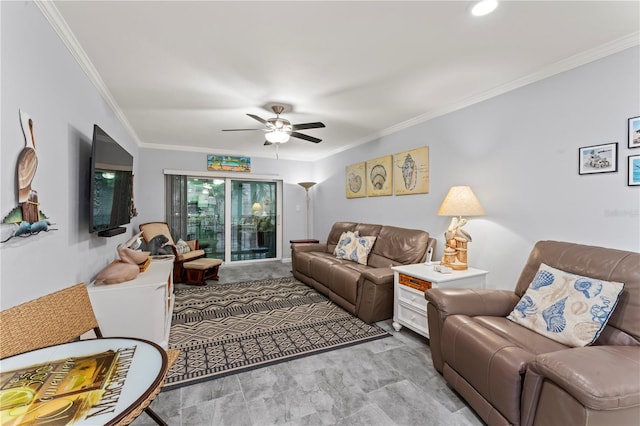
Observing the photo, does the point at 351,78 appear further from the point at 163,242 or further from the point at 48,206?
the point at 163,242

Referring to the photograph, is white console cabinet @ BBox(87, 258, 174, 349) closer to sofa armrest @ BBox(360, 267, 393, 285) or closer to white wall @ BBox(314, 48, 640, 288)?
sofa armrest @ BBox(360, 267, 393, 285)

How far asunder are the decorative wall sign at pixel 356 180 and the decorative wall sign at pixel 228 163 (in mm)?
2229

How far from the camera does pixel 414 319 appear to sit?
270 cm

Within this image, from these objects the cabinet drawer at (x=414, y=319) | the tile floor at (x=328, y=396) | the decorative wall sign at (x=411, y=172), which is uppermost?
the decorative wall sign at (x=411, y=172)

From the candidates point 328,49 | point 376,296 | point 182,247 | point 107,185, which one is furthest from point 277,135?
point 182,247

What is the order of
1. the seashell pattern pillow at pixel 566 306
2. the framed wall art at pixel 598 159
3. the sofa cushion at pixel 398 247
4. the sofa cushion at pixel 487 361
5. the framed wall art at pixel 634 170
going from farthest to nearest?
1. the sofa cushion at pixel 398 247
2. the framed wall art at pixel 598 159
3. the framed wall art at pixel 634 170
4. the seashell pattern pillow at pixel 566 306
5. the sofa cushion at pixel 487 361

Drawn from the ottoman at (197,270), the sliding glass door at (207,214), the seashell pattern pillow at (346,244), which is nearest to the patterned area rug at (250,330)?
the ottoman at (197,270)

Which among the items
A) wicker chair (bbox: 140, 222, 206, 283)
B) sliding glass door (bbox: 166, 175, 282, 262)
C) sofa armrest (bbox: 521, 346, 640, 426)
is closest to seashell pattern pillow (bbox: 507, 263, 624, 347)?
sofa armrest (bbox: 521, 346, 640, 426)

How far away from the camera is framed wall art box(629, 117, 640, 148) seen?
6.32 ft

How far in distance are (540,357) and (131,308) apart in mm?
2731

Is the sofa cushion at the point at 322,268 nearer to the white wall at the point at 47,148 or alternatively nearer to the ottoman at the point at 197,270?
the ottoman at the point at 197,270

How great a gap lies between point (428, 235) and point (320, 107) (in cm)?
202

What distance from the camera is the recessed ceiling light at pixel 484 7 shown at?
1.63 metres

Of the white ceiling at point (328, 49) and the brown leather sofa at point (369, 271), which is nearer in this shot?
the white ceiling at point (328, 49)
